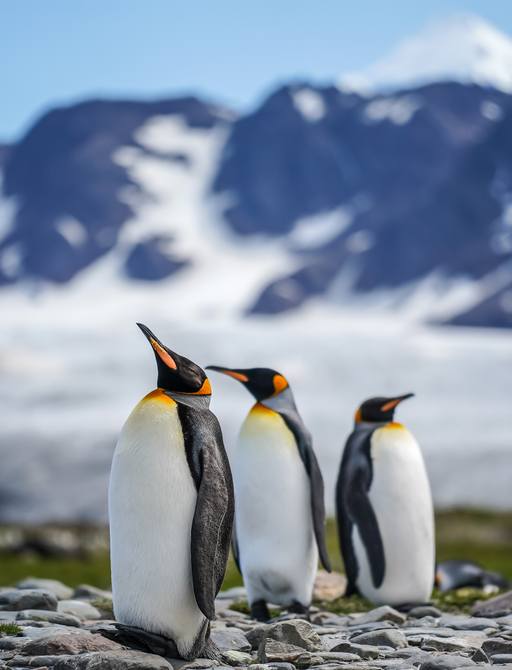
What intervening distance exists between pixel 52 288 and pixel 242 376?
18023 cm

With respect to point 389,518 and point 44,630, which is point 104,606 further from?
point 389,518

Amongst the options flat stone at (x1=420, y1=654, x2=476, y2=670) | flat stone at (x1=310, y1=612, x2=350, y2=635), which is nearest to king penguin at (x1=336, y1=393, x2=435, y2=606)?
flat stone at (x1=310, y1=612, x2=350, y2=635)

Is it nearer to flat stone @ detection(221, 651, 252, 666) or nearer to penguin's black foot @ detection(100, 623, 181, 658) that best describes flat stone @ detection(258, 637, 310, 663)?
flat stone @ detection(221, 651, 252, 666)

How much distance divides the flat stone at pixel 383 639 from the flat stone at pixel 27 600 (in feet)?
Result: 6.71

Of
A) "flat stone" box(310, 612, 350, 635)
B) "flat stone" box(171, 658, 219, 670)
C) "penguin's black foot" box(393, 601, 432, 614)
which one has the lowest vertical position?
"flat stone" box(171, 658, 219, 670)

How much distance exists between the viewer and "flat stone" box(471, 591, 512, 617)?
691 centimetres

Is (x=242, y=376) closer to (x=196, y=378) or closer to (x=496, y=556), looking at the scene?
(x=196, y=378)

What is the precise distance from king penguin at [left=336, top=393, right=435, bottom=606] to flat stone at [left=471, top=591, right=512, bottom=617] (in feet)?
2.36

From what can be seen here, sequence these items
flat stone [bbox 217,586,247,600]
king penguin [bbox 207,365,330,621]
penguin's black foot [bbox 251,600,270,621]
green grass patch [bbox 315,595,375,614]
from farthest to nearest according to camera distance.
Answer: flat stone [bbox 217,586,247,600] < green grass patch [bbox 315,595,375,614] < king penguin [bbox 207,365,330,621] < penguin's black foot [bbox 251,600,270,621]

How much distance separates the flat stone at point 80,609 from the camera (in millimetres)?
6473

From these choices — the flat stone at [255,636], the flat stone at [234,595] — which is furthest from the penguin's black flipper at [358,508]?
the flat stone at [255,636]

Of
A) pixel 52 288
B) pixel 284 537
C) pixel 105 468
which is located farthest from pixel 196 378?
pixel 52 288

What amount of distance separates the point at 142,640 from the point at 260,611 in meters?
2.15

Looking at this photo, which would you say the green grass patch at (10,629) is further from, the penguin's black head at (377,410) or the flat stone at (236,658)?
the penguin's black head at (377,410)
